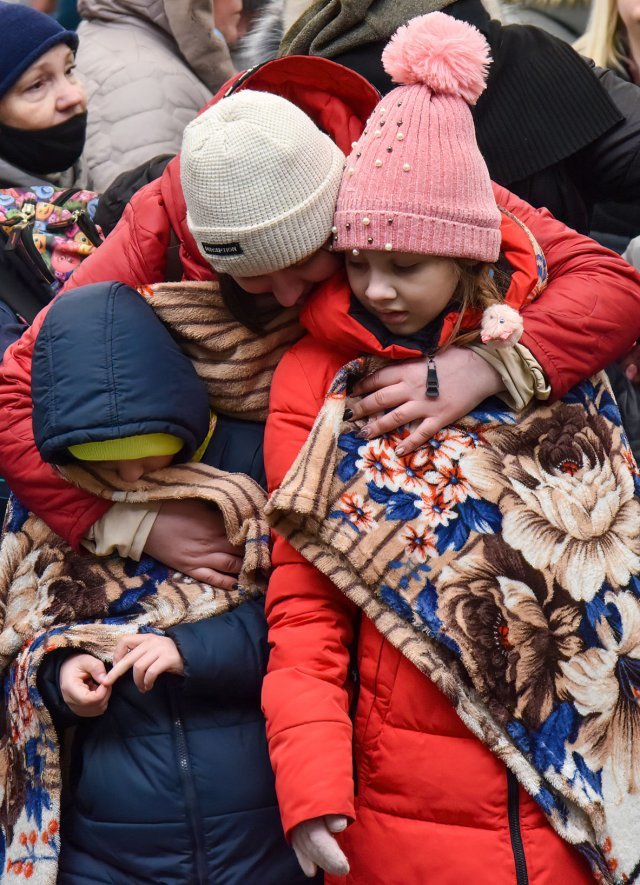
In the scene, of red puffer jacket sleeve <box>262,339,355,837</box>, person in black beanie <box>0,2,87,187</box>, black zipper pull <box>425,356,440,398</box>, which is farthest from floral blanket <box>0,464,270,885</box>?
person in black beanie <box>0,2,87,187</box>

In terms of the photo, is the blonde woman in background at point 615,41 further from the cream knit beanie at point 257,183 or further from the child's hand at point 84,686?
the child's hand at point 84,686

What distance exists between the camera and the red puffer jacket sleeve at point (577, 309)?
5.69 feet

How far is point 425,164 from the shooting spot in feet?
5.28

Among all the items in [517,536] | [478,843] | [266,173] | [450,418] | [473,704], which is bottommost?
[478,843]

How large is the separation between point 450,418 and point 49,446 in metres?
0.64

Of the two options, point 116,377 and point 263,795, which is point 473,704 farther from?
point 116,377

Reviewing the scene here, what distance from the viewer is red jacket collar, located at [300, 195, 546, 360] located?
1.70 meters

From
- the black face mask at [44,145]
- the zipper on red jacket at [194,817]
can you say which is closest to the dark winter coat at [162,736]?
the zipper on red jacket at [194,817]

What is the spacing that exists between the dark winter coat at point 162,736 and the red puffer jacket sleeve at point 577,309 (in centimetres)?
59

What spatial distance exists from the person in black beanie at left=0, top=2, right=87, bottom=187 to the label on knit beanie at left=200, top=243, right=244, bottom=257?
1.06 metres

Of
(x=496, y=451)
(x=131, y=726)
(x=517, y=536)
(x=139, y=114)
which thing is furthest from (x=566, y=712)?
(x=139, y=114)

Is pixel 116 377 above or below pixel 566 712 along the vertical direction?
above

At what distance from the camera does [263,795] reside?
173 cm

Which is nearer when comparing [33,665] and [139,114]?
[33,665]
